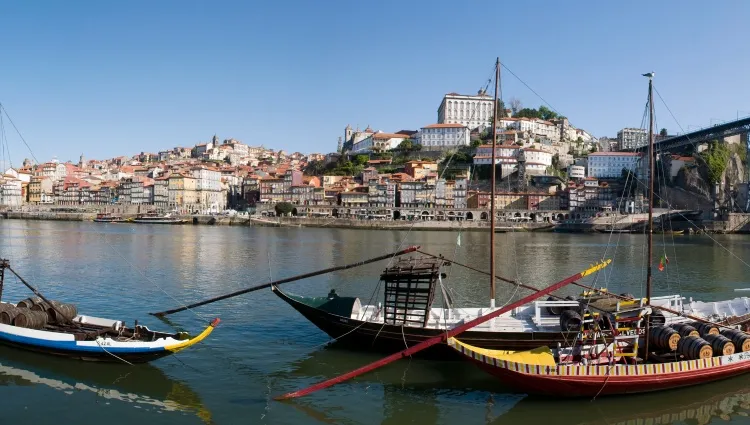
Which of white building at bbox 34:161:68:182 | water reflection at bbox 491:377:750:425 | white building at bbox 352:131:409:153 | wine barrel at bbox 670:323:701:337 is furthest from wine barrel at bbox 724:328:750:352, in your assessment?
white building at bbox 34:161:68:182

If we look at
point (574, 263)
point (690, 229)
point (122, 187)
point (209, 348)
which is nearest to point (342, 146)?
point (122, 187)

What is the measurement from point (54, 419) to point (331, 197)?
8888cm

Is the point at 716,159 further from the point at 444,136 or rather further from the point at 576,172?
the point at 444,136

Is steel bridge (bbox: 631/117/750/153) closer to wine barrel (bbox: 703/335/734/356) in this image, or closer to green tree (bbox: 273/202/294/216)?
green tree (bbox: 273/202/294/216)

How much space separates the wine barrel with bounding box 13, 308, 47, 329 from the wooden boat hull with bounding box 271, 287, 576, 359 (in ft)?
18.0

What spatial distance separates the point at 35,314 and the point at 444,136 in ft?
339

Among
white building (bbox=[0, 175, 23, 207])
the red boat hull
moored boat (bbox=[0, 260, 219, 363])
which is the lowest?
the red boat hull

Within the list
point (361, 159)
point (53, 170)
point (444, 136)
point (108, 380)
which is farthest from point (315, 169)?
point (108, 380)

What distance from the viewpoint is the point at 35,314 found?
13.1 m

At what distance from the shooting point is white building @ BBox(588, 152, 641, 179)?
105250 mm

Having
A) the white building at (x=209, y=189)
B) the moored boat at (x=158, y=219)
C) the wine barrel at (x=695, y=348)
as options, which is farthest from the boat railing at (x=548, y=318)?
the white building at (x=209, y=189)

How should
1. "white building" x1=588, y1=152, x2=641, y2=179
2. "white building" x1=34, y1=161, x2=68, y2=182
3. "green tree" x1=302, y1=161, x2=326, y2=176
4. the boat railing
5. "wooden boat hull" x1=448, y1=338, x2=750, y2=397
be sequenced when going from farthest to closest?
"white building" x1=34, y1=161, x2=68, y2=182, "green tree" x1=302, y1=161, x2=326, y2=176, "white building" x1=588, y1=152, x2=641, y2=179, the boat railing, "wooden boat hull" x1=448, y1=338, x2=750, y2=397

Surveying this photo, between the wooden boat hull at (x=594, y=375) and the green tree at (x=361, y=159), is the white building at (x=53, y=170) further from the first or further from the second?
the wooden boat hull at (x=594, y=375)

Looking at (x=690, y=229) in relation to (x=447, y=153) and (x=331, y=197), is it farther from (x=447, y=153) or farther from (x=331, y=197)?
(x=331, y=197)
